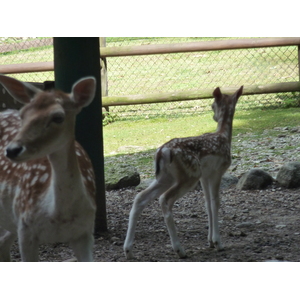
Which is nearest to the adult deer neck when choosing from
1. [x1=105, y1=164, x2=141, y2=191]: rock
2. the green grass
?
the green grass

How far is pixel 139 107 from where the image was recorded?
13.3 feet

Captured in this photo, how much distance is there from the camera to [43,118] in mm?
1860

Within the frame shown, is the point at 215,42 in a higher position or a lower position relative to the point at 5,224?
higher

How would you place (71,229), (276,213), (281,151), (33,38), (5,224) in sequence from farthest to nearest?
(281,151)
(276,213)
(33,38)
(5,224)
(71,229)

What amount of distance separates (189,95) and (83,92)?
1807 millimetres

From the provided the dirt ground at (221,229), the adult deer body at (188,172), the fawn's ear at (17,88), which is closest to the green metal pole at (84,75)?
the dirt ground at (221,229)

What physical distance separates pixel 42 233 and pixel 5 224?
32cm

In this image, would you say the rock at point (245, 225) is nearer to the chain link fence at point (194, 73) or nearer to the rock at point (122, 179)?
the chain link fence at point (194, 73)

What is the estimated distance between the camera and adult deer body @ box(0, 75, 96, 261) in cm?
186

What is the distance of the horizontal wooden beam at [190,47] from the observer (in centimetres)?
367

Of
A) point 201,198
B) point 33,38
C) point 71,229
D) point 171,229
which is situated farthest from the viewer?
point 201,198

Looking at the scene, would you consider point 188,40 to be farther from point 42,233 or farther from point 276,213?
point 42,233

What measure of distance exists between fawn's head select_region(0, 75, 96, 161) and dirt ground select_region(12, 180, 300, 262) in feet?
3.20

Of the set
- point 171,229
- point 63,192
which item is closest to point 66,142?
point 63,192
